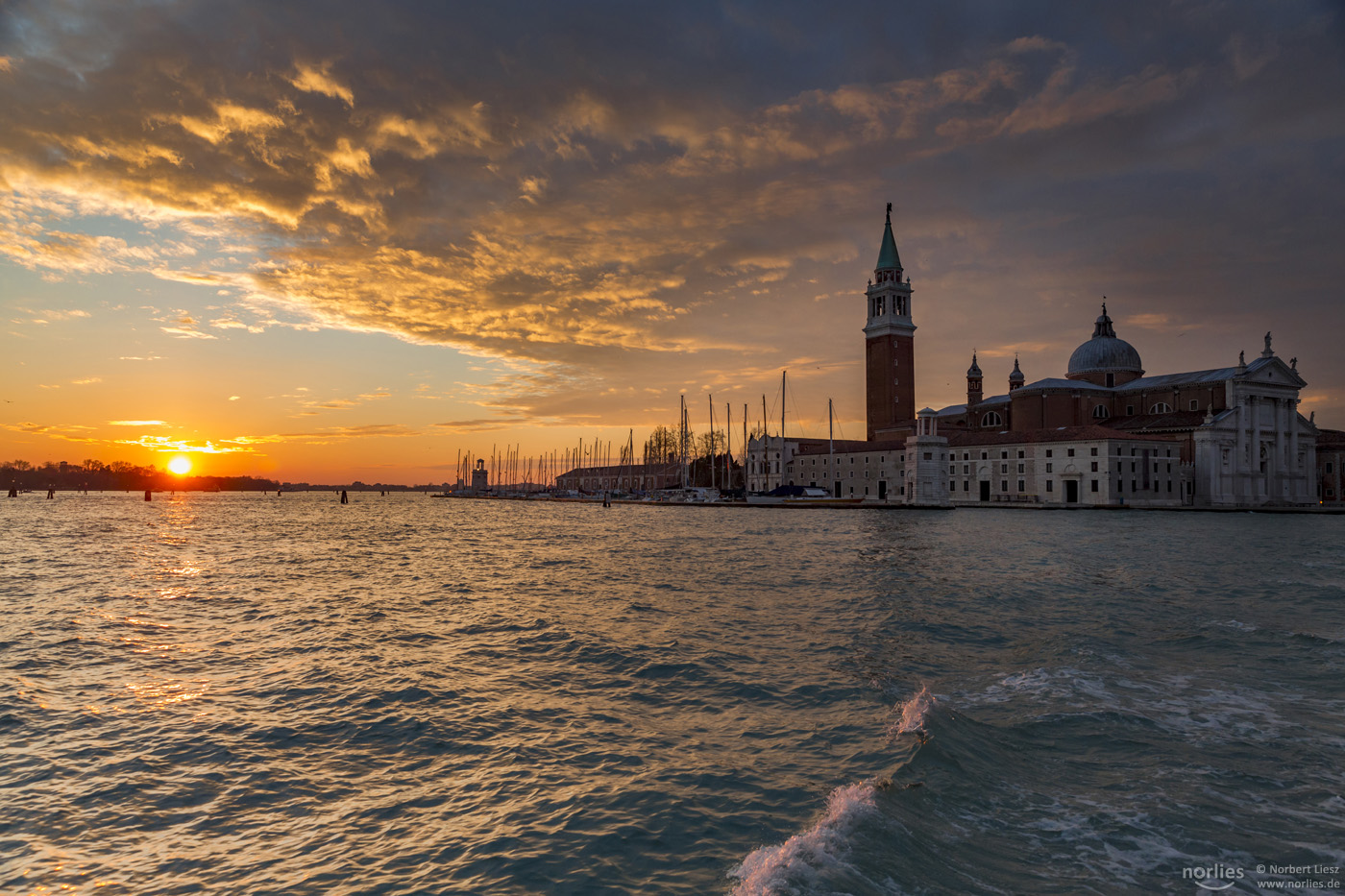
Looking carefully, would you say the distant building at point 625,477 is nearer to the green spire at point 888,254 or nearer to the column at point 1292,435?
the green spire at point 888,254

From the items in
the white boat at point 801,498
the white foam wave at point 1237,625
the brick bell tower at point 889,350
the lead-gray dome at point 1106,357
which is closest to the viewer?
the white foam wave at point 1237,625

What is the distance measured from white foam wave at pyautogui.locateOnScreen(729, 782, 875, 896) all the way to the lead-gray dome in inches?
4112

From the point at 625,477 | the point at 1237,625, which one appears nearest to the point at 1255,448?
the point at 1237,625

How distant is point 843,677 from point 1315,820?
536 centimetres

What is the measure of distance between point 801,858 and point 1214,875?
2789 millimetres

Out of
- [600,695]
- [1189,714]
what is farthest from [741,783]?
[1189,714]

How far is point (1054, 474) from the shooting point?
8000cm

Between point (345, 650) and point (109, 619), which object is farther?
point (109, 619)

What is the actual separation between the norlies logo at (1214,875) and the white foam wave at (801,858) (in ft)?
7.03

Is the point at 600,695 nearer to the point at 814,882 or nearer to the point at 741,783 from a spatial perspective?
the point at 741,783

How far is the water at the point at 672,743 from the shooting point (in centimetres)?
512

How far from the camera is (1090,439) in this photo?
3017 inches

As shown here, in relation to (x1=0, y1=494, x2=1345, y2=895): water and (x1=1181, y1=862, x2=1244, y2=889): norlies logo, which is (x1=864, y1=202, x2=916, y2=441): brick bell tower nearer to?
(x1=0, y1=494, x2=1345, y2=895): water

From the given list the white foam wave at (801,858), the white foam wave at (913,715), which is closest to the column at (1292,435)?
the white foam wave at (913,715)
